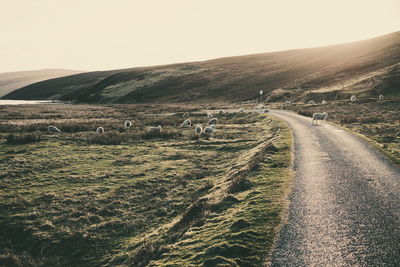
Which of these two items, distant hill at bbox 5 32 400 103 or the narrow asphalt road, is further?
distant hill at bbox 5 32 400 103

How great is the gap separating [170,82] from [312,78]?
6028 centimetres

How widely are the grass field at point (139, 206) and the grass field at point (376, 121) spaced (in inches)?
244

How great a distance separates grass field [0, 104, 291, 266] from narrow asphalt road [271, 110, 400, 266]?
63 centimetres

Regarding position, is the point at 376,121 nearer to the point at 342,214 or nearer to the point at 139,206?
the point at 342,214

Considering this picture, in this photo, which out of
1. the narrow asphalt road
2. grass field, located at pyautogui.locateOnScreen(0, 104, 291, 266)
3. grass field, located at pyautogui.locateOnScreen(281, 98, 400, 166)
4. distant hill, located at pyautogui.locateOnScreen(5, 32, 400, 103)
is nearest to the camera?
the narrow asphalt road

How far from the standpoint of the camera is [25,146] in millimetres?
23859

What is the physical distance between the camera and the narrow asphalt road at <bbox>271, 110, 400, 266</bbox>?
686 cm

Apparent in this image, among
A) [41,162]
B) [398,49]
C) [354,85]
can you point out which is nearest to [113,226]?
[41,162]

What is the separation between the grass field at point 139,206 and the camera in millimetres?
8720

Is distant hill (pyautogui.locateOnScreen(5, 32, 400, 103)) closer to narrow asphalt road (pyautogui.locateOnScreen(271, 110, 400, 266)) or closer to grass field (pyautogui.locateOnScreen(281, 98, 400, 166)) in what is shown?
grass field (pyautogui.locateOnScreen(281, 98, 400, 166))

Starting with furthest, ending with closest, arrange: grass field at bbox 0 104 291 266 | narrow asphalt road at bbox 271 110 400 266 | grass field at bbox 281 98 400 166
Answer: grass field at bbox 281 98 400 166, grass field at bbox 0 104 291 266, narrow asphalt road at bbox 271 110 400 266

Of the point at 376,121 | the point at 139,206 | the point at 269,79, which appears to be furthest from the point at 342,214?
the point at 269,79

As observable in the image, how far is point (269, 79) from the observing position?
10419 centimetres

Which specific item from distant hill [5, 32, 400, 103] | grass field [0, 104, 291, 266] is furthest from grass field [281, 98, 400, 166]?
distant hill [5, 32, 400, 103]
